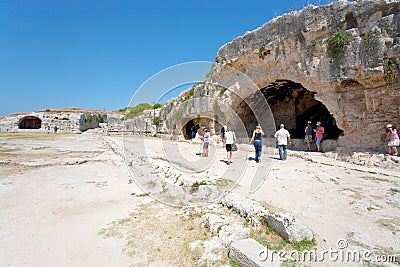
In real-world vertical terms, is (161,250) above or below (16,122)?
below

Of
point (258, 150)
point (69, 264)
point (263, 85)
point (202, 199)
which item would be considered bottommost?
point (69, 264)

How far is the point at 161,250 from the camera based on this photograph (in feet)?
9.32

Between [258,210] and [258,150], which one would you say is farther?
[258,150]

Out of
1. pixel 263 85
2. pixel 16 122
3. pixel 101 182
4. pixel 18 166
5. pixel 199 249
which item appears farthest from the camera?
pixel 16 122

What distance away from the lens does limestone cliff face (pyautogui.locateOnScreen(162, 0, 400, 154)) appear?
684 cm

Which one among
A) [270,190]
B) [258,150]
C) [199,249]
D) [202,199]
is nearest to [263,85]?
[258,150]

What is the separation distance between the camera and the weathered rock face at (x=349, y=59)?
6.82m

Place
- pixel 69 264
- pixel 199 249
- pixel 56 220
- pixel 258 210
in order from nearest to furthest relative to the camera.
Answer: pixel 69 264, pixel 199 249, pixel 258 210, pixel 56 220

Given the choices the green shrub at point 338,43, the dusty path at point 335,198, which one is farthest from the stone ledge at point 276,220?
the green shrub at point 338,43

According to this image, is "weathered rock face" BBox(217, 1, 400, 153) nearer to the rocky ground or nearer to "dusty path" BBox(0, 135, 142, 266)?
the rocky ground

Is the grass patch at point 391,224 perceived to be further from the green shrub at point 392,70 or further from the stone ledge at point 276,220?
the green shrub at point 392,70

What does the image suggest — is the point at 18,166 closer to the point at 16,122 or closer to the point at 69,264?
the point at 69,264

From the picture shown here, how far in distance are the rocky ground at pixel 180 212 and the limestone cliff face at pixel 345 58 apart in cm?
187

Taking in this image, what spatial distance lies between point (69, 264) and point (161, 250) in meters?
1.15
